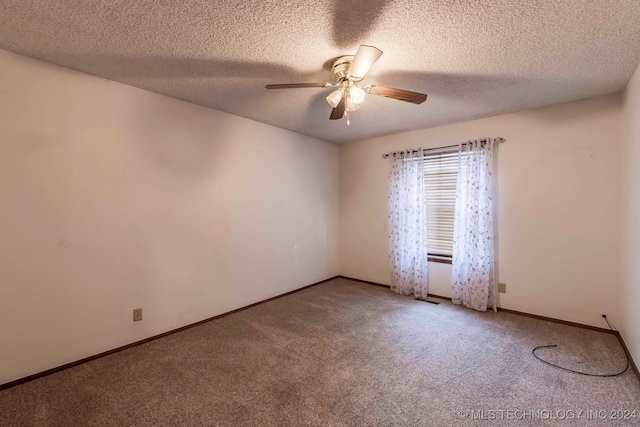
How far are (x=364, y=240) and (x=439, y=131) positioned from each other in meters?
1.98

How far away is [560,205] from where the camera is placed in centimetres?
309

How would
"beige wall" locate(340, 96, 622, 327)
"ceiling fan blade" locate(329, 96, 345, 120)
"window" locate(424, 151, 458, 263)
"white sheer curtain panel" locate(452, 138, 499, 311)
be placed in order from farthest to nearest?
1. "window" locate(424, 151, 458, 263)
2. "white sheer curtain panel" locate(452, 138, 499, 311)
3. "beige wall" locate(340, 96, 622, 327)
4. "ceiling fan blade" locate(329, 96, 345, 120)

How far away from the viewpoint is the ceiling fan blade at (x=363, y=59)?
1.71 metres

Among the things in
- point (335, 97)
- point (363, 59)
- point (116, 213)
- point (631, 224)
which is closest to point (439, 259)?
point (631, 224)

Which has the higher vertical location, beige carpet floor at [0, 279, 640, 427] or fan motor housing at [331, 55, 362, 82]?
fan motor housing at [331, 55, 362, 82]

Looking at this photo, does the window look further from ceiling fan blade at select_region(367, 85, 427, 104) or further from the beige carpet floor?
ceiling fan blade at select_region(367, 85, 427, 104)

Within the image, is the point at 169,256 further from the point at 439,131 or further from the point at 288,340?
the point at 439,131

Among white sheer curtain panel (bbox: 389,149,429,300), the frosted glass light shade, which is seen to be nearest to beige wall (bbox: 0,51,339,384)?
the frosted glass light shade

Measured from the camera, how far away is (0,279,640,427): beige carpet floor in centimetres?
173

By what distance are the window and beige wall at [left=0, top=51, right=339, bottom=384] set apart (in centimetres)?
218

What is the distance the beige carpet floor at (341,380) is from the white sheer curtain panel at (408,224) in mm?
1008

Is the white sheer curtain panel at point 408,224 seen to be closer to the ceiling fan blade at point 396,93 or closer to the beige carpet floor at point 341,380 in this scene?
the beige carpet floor at point 341,380

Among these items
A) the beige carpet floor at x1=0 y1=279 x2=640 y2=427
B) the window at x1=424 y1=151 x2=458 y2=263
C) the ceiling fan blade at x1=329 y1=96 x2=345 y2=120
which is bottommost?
the beige carpet floor at x1=0 y1=279 x2=640 y2=427

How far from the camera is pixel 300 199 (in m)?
4.32
